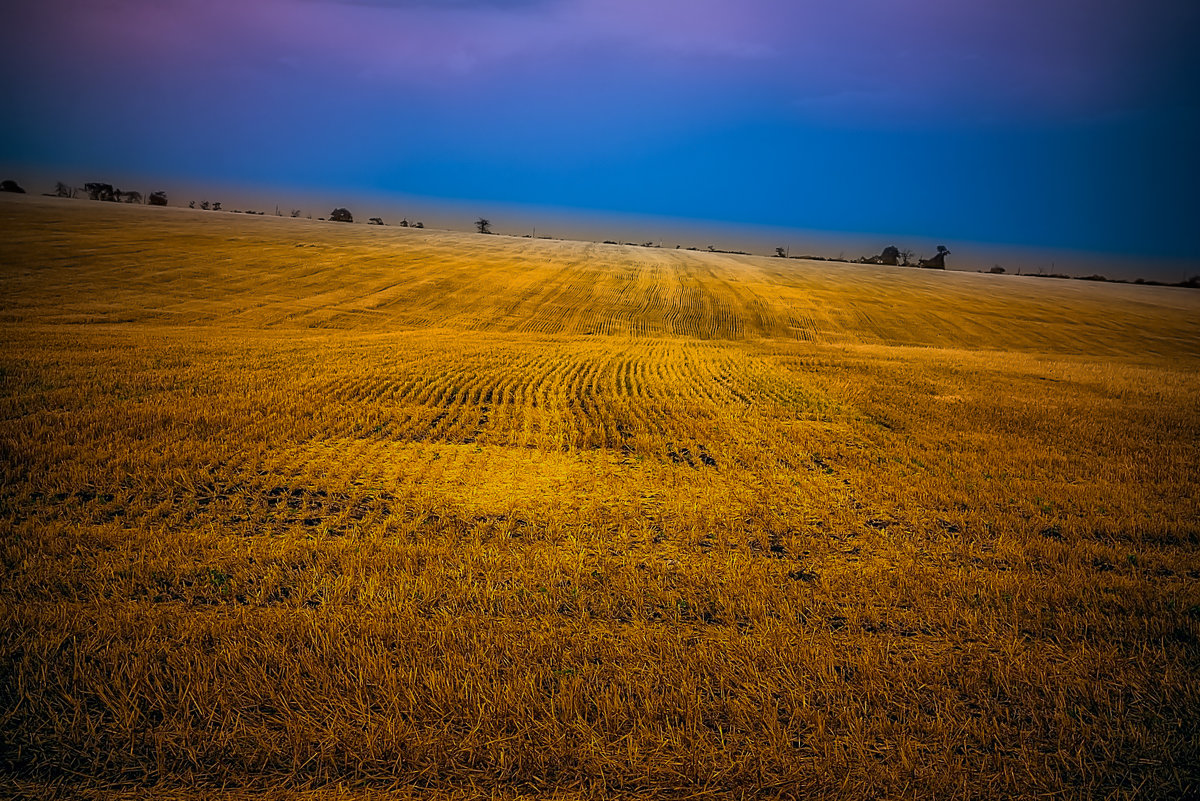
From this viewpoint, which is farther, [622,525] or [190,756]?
[622,525]

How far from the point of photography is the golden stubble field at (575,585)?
3.40m

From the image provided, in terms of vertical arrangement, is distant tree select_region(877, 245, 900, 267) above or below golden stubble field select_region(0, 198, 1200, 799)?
above

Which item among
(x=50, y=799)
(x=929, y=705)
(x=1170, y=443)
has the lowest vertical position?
(x=50, y=799)

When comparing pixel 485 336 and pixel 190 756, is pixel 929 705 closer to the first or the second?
pixel 190 756

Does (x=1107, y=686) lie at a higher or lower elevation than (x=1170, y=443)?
lower

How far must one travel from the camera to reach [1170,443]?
11.6 meters

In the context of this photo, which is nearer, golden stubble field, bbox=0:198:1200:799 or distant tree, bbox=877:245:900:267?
golden stubble field, bbox=0:198:1200:799

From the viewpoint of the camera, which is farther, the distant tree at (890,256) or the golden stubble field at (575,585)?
the distant tree at (890,256)

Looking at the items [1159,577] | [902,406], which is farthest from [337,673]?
[902,406]

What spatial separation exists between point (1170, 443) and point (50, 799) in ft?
58.6

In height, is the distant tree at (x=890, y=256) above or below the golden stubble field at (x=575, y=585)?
above

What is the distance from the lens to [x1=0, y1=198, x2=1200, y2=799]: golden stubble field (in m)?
3.40

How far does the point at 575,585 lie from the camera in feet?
17.4

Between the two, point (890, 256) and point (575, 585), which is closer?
point (575, 585)
